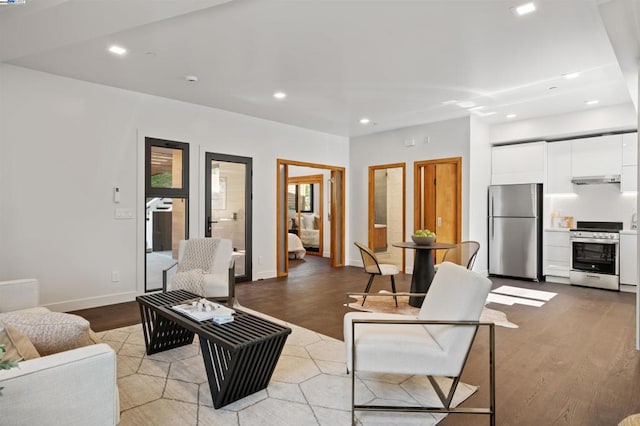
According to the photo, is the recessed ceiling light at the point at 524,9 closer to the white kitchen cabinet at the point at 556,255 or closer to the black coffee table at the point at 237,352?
the black coffee table at the point at 237,352

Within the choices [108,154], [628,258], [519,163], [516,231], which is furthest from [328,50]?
[628,258]

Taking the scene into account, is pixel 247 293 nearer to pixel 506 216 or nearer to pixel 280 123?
pixel 280 123

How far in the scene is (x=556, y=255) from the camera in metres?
6.30

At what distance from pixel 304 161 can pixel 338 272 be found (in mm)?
2321

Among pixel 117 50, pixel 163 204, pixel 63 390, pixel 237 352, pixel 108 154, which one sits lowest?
pixel 237 352

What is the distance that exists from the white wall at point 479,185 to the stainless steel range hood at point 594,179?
138 centimetres


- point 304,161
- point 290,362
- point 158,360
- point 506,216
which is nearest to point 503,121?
point 506,216

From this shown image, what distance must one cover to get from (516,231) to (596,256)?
1191 millimetres

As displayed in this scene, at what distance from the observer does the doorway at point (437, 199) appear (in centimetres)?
698

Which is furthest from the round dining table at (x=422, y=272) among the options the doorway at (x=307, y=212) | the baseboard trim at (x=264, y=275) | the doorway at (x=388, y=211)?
the doorway at (x=307, y=212)

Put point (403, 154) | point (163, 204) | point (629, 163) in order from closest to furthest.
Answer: point (163, 204)
point (629, 163)
point (403, 154)

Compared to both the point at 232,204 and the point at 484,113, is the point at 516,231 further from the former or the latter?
the point at 232,204

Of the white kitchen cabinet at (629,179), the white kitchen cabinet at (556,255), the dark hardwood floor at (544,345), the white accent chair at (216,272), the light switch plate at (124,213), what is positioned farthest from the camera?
the white kitchen cabinet at (556,255)

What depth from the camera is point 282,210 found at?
6.94 m
